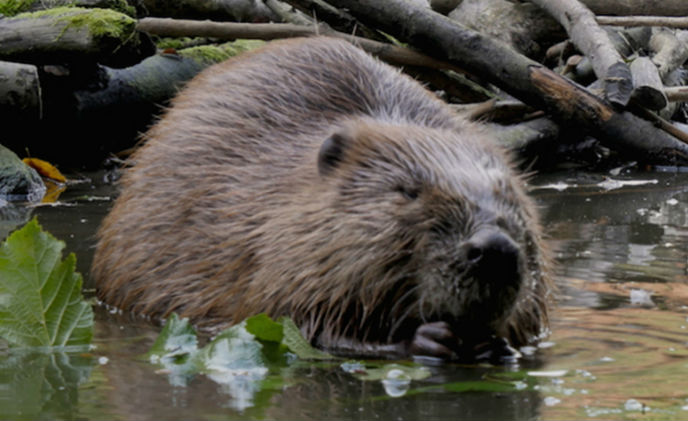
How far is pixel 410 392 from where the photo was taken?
2.57m

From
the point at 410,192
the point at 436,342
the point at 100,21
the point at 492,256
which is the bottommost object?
the point at 436,342

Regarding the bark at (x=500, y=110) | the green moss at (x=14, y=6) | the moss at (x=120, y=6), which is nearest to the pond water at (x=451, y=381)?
the moss at (x=120, y=6)

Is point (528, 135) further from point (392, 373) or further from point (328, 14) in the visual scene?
point (392, 373)

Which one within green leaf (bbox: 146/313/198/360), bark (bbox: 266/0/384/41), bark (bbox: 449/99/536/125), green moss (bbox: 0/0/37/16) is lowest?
green leaf (bbox: 146/313/198/360)

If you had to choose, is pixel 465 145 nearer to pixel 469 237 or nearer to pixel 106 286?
pixel 469 237

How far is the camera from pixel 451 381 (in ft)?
8.98

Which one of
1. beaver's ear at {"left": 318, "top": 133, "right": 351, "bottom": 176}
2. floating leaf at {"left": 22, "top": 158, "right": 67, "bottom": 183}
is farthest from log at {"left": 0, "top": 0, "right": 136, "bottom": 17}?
beaver's ear at {"left": 318, "top": 133, "right": 351, "bottom": 176}

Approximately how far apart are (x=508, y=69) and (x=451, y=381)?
4.76m

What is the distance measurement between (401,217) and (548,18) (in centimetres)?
682

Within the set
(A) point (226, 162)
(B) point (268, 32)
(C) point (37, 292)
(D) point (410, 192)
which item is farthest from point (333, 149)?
(B) point (268, 32)

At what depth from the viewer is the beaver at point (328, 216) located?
3.00 m

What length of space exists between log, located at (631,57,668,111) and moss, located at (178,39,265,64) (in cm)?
280

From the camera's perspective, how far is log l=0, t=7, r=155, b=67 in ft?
20.8

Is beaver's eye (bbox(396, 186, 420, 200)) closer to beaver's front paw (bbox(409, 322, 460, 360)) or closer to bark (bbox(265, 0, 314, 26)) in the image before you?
beaver's front paw (bbox(409, 322, 460, 360))
